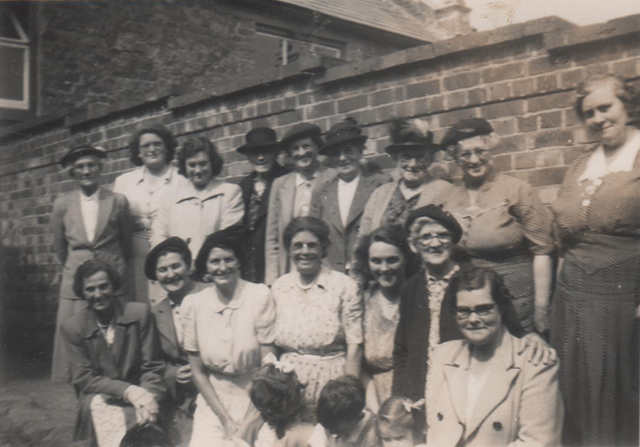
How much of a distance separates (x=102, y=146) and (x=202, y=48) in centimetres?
322

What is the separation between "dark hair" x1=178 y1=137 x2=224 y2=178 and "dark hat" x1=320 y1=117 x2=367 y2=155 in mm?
715

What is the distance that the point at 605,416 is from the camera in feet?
8.39

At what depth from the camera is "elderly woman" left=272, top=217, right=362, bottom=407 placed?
10.4ft

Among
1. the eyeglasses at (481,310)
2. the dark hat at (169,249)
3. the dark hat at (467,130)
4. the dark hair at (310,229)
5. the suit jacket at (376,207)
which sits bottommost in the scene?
the eyeglasses at (481,310)

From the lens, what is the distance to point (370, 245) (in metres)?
3.18

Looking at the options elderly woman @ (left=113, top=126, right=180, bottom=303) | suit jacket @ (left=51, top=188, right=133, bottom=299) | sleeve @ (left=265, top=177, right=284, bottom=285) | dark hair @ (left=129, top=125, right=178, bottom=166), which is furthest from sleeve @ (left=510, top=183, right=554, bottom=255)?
suit jacket @ (left=51, top=188, right=133, bottom=299)

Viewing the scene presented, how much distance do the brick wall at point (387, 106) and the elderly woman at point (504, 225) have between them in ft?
1.37

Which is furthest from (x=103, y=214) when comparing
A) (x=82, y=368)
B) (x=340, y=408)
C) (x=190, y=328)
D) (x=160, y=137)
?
(x=340, y=408)

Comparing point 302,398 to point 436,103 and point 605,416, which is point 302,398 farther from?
point 436,103

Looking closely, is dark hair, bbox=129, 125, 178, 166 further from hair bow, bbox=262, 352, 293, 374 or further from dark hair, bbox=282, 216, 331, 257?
hair bow, bbox=262, 352, 293, 374

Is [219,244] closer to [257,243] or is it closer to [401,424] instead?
[257,243]

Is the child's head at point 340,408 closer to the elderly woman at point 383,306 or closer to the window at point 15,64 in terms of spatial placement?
the elderly woman at point 383,306

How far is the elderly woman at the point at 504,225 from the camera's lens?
9.54ft

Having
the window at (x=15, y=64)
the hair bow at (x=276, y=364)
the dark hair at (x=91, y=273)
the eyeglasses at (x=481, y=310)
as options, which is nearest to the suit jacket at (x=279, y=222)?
the hair bow at (x=276, y=364)
